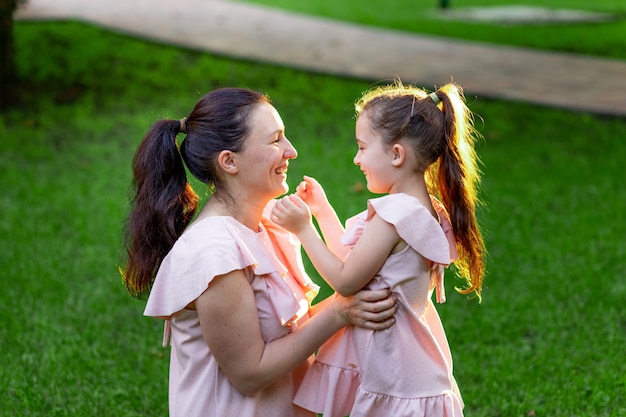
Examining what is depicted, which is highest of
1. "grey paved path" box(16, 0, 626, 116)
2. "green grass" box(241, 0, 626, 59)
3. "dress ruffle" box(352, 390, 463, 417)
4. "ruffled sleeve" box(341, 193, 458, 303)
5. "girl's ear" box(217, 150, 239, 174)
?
"green grass" box(241, 0, 626, 59)

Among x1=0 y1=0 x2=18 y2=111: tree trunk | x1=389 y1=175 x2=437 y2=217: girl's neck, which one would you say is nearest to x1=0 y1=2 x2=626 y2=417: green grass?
x1=0 y1=0 x2=18 y2=111: tree trunk

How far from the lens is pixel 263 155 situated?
2.63 metres

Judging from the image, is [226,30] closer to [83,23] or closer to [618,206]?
[83,23]

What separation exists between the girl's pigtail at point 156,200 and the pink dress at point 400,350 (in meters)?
0.50

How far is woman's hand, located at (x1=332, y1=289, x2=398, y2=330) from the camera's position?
253cm

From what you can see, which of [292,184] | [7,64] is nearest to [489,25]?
[7,64]

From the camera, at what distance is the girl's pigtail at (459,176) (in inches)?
103

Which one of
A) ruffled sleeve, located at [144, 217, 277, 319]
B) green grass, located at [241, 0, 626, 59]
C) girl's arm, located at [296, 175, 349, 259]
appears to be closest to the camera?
ruffled sleeve, located at [144, 217, 277, 319]

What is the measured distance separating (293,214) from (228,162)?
239mm

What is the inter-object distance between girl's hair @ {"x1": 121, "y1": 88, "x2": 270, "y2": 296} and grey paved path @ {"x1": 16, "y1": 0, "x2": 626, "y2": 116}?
6.09 meters

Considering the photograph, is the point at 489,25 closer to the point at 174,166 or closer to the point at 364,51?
the point at 364,51

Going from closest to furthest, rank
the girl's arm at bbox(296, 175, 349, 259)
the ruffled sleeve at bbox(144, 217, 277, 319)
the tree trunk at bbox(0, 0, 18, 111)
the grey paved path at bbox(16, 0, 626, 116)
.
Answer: the ruffled sleeve at bbox(144, 217, 277, 319) < the girl's arm at bbox(296, 175, 349, 259) < the tree trunk at bbox(0, 0, 18, 111) < the grey paved path at bbox(16, 0, 626, 116)

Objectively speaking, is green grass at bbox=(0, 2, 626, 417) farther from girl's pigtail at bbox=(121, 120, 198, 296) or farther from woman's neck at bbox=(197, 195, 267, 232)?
woman's neck at bbox=(197, 195, 267, 232)

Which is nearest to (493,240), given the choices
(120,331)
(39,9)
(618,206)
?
(618,206)
